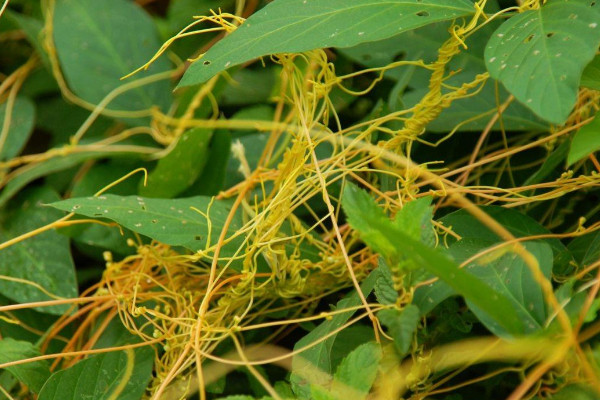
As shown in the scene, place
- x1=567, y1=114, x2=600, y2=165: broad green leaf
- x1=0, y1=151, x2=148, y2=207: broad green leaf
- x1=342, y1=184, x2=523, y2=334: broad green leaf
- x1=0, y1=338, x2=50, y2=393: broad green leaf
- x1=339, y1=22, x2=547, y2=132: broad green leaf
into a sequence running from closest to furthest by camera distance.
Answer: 1. x1=342, y1=184, x2=523, y2=334: broad green leaf
2. x1=567, y1=114, x2=600, y2=165: broad green leaf
3. x1=0, y1=338, x2=50, y2=393: broad green leaf
4. x1=339, y1=22, x2=547, y2=132: broad green leaf
5. x1=0, y1=151, x2=148, y2=207: broad green leaf

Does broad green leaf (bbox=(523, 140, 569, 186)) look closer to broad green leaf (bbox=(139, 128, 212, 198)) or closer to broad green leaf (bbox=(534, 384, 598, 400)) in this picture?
broad green leaf (bbox=(534, 384, 598, 400))

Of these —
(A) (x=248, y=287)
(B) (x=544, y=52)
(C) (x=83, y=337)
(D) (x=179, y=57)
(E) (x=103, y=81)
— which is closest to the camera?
(B) (x=544, y=52)

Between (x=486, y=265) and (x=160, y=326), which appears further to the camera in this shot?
(x=160, y=326)

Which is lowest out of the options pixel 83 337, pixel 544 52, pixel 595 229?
pixel 83 337

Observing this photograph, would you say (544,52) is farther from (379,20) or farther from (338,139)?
(338,139)

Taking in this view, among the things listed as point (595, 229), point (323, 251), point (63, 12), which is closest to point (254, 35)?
point (323, 251)

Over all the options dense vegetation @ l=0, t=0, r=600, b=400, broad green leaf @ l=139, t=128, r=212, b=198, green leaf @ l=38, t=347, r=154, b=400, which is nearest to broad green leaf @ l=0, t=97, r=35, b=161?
dense vegetation @ l=0, t=0, r=600, b=400

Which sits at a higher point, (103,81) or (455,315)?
(103,81)
